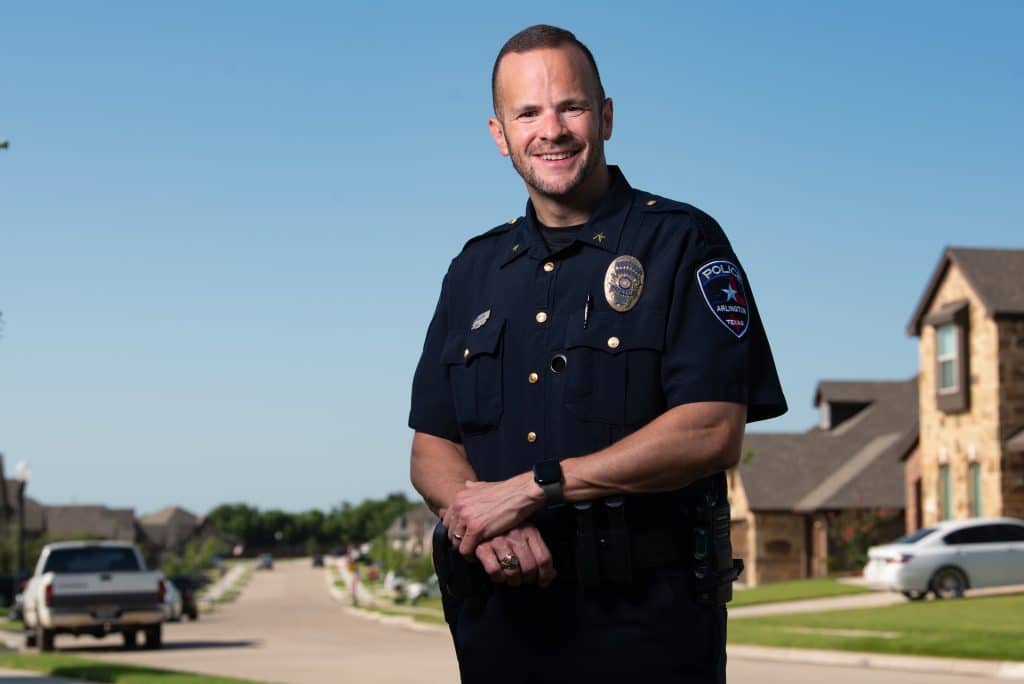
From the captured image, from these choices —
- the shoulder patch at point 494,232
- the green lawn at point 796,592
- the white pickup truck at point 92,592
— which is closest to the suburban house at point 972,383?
the green lawn at point 796,592

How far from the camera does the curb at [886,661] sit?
1648 cm

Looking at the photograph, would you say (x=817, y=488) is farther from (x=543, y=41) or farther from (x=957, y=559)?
(x=543, y=41)

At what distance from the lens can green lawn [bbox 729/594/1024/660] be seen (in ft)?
61.3

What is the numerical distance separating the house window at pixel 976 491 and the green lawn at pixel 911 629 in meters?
7.55

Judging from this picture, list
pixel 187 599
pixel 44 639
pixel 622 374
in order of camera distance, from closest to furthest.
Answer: pixel 622 374 < pixel 44 639 < pixel 187 599

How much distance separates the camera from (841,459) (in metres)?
58.5

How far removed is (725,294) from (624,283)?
227mm

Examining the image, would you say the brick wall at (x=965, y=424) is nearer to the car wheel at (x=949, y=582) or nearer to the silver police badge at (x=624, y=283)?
the car wheel at (x=949, y=582)

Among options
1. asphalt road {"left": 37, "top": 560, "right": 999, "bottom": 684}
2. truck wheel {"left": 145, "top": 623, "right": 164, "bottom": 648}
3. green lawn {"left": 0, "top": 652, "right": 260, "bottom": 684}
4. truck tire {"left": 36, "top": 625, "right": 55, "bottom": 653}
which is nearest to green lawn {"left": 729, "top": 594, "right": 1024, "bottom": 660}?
asphalt road {"left": 37, "top": 560, "right": 999, "bottom": 684}

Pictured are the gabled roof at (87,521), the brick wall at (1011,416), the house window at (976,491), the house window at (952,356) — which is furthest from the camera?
the gabled roof at (87,521)

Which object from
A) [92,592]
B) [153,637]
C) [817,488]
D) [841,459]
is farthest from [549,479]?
[841,459]

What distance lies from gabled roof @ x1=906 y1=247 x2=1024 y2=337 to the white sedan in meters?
6.91

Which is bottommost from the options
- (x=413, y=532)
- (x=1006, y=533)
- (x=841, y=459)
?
(x=1006, y=533)

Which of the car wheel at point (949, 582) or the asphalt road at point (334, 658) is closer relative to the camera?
the asphalt road at point (334, 658)
